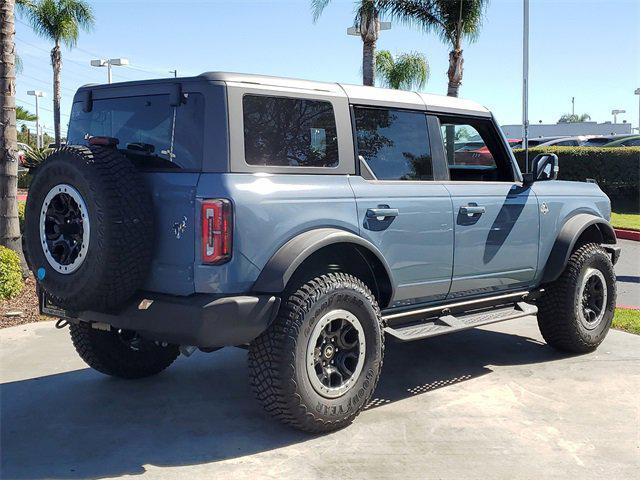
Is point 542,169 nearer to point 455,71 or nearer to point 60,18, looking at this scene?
point 455,71

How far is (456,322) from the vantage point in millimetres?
5016

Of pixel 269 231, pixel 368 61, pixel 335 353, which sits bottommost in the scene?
pixel 335 353

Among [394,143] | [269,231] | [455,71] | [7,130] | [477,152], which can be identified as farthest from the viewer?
[455,71]

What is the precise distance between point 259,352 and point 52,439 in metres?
1.29

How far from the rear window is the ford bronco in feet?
0.04

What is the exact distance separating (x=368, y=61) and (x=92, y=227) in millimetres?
16337

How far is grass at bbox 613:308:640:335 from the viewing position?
6787mm

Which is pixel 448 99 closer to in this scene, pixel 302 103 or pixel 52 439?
pixel 302 103

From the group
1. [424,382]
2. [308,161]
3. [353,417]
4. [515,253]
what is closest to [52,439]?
[353,417]

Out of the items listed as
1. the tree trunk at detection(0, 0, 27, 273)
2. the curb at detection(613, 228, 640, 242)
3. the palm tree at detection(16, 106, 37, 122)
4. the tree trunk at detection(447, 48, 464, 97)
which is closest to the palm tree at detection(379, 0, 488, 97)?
the tree trunk at detection(447, 48, 464, 97)

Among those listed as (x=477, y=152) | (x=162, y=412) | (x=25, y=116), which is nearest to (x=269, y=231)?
(x=162, y=412)

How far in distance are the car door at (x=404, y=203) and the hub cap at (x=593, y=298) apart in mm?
1691

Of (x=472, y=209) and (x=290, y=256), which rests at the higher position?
(x=472, y=209)

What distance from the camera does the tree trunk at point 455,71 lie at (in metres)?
21.3
